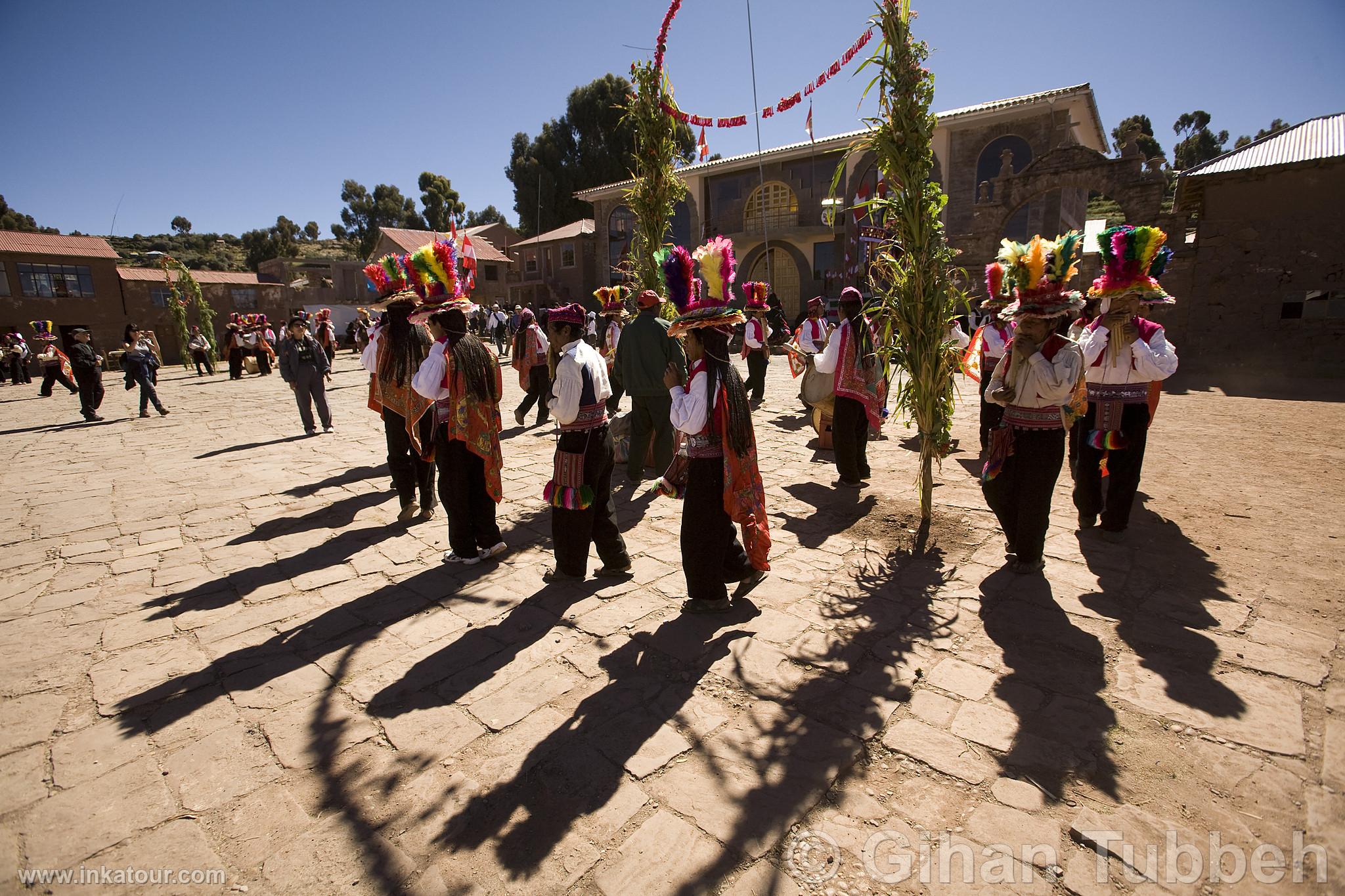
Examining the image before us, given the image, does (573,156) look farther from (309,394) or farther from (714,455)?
(714,455)

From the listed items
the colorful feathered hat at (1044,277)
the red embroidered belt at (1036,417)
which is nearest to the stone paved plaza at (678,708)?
the red embroidered belt at (1036,417)

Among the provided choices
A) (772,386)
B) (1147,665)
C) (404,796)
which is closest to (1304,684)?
(1147,665)

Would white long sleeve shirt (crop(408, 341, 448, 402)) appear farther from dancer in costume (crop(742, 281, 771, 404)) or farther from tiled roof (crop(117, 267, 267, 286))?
tiled roof (crop(117, 267, 267, 286))

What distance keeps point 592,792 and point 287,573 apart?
135 inches

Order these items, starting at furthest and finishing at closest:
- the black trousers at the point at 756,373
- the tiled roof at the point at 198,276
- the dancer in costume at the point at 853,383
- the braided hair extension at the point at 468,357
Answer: the tiled roof at the point at 198,276, the black trousers at the point at 756,373, the dancer in costume at the point at 853,383, the braided hair extension at the point at 468,357

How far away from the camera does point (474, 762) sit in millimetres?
2652

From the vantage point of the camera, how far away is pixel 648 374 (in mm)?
6098

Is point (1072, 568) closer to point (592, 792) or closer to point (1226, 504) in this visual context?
point (1226, 504)

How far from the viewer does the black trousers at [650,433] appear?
6.27 metres

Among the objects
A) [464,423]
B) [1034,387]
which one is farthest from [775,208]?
[464,423]

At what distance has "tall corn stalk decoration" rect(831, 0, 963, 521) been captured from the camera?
4.57 m

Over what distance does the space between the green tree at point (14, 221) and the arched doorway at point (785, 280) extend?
2333 inches

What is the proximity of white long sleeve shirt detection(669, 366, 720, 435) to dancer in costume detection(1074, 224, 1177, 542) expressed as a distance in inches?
123

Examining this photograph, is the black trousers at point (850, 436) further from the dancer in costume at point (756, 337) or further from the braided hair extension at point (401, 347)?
the braided hair extension at point (401, 347)
